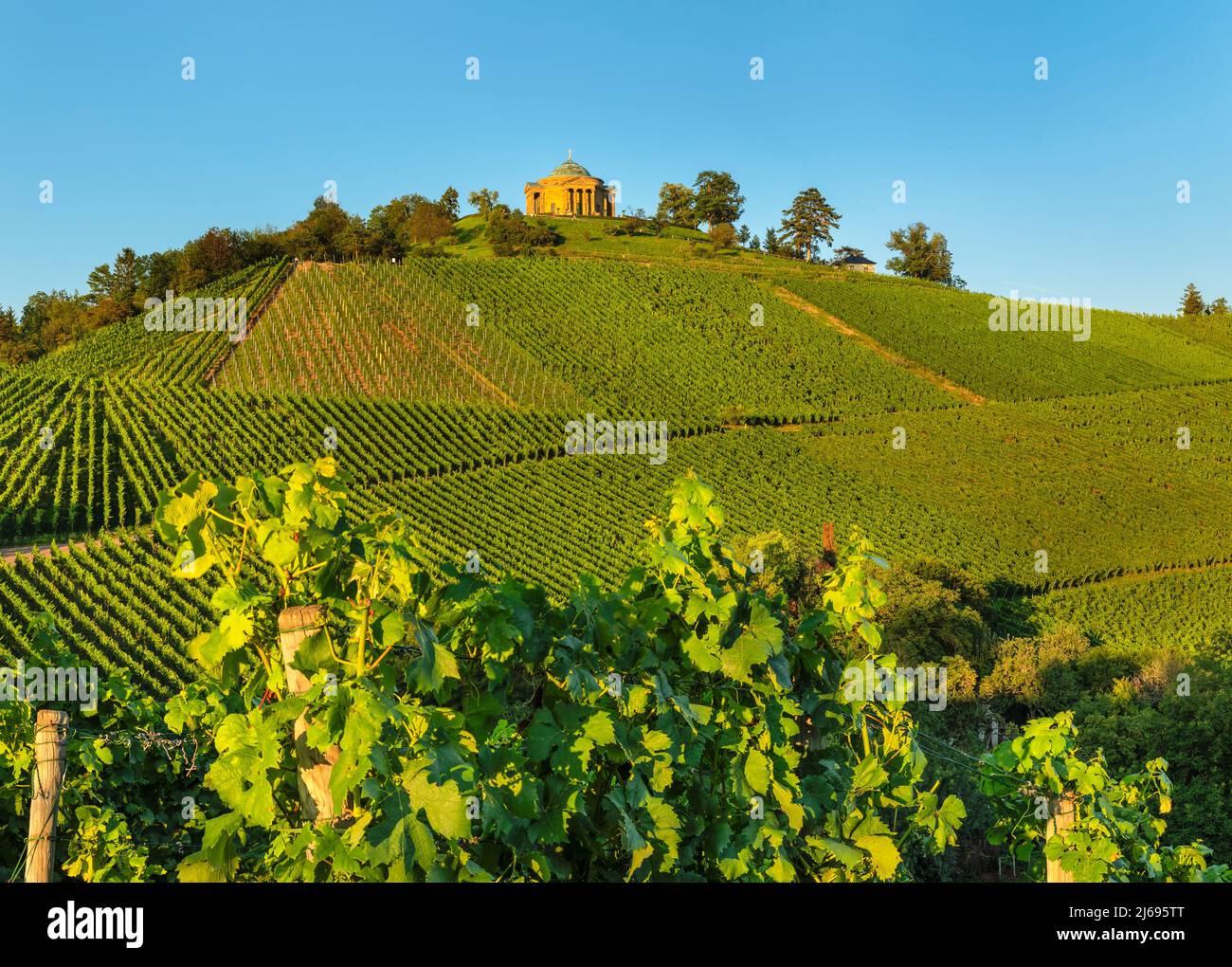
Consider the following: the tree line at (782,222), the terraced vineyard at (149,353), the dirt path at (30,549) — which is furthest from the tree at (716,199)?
the dirt path at (30,549)

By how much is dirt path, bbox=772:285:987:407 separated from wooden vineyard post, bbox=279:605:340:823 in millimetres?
63620

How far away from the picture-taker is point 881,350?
2813 inches

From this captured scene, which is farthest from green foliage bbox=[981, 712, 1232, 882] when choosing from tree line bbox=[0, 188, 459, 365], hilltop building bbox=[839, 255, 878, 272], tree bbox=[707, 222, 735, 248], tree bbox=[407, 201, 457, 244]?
hilltop building bbox=[839, 255, 878, 272]

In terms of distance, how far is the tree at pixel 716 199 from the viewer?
114m

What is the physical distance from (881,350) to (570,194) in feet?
203

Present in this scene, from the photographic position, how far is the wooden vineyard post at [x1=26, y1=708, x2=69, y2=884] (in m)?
3.85

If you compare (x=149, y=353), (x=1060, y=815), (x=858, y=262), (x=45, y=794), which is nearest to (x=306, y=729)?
(x=45, y=794)

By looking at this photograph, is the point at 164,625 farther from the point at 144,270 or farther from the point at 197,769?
the point at 144,270

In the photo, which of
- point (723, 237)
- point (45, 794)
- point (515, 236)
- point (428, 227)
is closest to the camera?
point (45, 794)

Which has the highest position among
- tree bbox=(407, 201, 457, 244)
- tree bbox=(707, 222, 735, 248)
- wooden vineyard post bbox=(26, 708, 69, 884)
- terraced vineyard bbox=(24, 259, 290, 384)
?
tree bbox=(407, 201, 457, 244)

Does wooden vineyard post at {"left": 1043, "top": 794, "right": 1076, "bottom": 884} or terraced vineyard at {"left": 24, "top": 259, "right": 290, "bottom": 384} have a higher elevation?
terraced vineyard at {"left": 24, "top": 259, "right": 290, "bottom": 384}

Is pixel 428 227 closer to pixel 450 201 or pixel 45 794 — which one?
pixel 450 201

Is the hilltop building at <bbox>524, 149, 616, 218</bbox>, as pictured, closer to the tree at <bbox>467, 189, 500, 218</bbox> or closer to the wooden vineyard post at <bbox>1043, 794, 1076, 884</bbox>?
the tree at <bbox>467, 189, 500, 218</bbox>

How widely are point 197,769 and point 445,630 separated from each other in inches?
131
